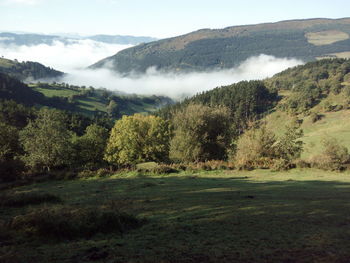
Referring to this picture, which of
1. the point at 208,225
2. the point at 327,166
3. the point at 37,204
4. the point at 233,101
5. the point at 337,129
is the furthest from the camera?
the point at 233,101

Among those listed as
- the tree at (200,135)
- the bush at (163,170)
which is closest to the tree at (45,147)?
the tree at (200,135)

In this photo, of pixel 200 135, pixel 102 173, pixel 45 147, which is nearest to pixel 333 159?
pixel 200 135

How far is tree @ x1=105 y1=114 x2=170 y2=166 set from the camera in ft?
224

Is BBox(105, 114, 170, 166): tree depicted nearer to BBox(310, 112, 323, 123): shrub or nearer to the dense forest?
the dense forest

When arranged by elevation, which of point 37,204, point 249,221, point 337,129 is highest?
point 249,221

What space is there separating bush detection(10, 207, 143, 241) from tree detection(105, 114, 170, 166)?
5175cm

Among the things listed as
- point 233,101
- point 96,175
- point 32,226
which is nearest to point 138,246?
point 32,226

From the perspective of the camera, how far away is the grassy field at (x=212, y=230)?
35.7ft

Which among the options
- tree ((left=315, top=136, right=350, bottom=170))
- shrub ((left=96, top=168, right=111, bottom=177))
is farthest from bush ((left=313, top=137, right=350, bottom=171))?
shrub ((left=96, top=168, right=111, bottom=177))

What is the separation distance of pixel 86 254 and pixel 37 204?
1020 centimetres

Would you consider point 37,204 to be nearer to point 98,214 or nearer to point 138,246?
point 98,214

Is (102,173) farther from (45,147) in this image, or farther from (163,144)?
(163,144)

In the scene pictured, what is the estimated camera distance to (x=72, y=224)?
526 inches

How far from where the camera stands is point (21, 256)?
35.2 feet
